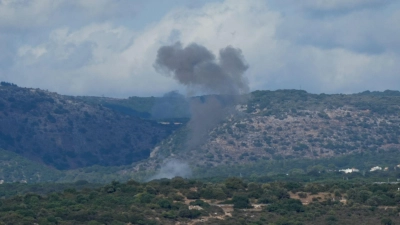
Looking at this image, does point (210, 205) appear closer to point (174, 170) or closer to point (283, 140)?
point (174, 170)

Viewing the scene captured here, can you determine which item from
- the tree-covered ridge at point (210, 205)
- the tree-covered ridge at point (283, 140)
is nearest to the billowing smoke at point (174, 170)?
the tree-covered ridge at point (283, 140)

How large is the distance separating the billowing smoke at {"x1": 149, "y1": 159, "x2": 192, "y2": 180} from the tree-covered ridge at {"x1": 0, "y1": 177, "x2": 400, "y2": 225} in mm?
49523

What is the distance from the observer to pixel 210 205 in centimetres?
9394

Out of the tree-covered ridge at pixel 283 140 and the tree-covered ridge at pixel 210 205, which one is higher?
the tree-covered ridge at pixel 283 140

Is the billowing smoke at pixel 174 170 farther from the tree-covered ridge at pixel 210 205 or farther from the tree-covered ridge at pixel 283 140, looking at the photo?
the tree-covered ridge at pixel 210 205

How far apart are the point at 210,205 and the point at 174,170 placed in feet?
223

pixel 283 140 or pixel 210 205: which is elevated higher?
pixel 283 140

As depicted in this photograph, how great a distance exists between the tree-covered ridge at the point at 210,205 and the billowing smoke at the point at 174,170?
1950 inches

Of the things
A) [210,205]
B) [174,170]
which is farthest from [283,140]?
[210,205]

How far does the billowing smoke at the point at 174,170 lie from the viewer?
Answer: 15596cm

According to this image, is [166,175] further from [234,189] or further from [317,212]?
[317,212]

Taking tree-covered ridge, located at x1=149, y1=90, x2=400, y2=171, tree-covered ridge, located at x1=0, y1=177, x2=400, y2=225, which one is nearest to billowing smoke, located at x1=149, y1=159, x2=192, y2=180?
tree-covered ridge, located at x1=149, y1=90, x2=400, y2=171

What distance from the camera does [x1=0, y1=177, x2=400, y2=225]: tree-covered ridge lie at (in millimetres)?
84938

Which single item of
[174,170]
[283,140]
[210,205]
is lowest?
[210,205]
